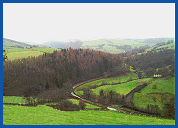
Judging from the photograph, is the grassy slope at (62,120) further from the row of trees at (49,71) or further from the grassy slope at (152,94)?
the row of trees at (49,71)

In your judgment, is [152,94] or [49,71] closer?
[152,94]

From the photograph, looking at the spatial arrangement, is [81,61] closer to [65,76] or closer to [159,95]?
[65,76]

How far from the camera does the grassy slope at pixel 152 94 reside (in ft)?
94.6

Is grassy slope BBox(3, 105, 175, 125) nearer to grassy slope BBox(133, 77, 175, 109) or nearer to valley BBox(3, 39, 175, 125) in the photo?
valley BBox(3, 39, 175, 125)

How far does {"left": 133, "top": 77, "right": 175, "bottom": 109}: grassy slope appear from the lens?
94.6ft

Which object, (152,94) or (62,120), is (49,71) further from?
(62,120)

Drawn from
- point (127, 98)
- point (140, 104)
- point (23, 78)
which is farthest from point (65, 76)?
point (140, 104)

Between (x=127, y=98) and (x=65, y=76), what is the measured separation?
25829 mm

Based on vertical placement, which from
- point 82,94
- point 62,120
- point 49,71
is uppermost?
point 49,71

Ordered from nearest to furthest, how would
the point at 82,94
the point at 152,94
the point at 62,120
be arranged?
the point at 62,120 < the point at 152,94 < the point at 82,94

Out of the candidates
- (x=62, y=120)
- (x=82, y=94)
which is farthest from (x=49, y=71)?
(x=62, y=120)

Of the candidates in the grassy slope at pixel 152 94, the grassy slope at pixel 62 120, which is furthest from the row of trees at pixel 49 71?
the grassy slope at pixel 152 94

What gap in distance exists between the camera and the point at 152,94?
104ft

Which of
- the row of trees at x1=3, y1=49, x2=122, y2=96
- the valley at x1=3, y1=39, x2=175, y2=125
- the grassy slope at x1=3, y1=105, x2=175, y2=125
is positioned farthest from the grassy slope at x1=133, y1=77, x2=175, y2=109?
the row of trees at x1=3, y1=49, x2=122, y2=96
